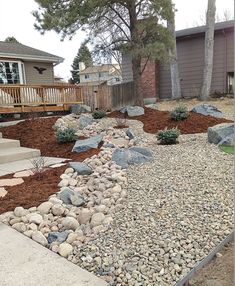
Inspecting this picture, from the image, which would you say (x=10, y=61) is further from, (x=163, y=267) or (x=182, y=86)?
(x=163, y=267)

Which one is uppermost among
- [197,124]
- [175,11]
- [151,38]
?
[175,11]

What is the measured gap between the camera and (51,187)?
13.0ft

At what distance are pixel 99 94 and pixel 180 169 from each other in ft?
29.3

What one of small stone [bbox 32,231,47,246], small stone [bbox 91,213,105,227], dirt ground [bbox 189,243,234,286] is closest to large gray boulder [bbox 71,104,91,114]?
small stone [bbox 91,213,105,227]

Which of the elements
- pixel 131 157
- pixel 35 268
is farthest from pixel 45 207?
pixel 131 157

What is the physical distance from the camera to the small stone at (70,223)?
9.71 ft

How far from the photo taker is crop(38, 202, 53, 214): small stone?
326 centimetres

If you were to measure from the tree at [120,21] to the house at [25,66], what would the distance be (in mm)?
5072

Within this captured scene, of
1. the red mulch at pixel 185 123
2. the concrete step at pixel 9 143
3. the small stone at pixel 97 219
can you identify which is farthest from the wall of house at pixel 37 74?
the small stone at pixel 97 219

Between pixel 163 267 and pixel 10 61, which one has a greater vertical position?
pixel 10 61

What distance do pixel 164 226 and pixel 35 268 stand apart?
1165 millimetres

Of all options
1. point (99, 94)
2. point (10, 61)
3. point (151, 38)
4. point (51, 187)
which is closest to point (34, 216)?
point (51, 187)

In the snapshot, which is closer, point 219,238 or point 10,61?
point 219,238

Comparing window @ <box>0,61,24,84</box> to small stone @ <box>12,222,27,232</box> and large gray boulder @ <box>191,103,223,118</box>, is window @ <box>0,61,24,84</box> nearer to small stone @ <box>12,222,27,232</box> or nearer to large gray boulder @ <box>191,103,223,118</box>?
large gray boulder @ <box>191,103,223,118</box>
